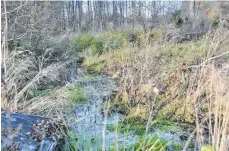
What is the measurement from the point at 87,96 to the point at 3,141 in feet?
13.0

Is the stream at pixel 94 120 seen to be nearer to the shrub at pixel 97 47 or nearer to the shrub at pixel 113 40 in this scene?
Answer: the shrub at pixel 113 40

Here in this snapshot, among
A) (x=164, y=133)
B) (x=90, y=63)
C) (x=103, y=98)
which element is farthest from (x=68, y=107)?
(x=90, y=63)

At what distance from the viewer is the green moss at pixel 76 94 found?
5675 millimetres

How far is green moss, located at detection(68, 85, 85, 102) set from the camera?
5.68m

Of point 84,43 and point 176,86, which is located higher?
point 176,86

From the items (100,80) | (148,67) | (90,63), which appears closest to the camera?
(148,67)

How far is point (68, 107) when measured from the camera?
16.7ft

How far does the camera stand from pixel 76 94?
19.8ft

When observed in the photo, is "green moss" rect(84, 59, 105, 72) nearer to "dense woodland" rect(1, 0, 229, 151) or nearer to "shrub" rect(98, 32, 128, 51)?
"dense woodland" rect(1, 0, 229, 151)

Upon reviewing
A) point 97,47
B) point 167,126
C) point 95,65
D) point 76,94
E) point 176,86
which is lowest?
point 95,65

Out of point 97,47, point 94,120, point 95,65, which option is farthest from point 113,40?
point 94,120

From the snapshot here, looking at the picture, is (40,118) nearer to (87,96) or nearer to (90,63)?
(87,96)

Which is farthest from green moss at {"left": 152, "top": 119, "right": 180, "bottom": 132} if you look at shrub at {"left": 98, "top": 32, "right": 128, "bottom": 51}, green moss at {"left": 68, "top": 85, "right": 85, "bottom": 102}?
shrub at {"left": 98, "top": 32, "right": 128, "bottom": 51}

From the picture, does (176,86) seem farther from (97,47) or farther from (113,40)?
(97,47)
